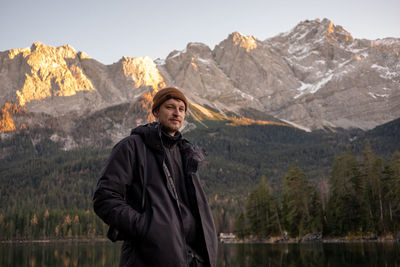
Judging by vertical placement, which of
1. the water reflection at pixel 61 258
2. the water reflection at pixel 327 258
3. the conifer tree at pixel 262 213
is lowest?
the water reflection at pixel 61 258

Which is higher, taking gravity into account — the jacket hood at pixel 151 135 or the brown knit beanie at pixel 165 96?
the brown knit beanie at pixel 165 96

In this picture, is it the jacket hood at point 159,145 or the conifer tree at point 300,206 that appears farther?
the conifer tree at point 300,206

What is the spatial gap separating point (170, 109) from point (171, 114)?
77 millimetres

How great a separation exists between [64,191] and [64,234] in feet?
236

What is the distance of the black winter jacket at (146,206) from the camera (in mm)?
4133

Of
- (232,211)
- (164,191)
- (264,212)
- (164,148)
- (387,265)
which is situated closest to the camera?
(164,191)

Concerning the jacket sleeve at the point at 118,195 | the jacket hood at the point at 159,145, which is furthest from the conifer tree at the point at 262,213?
the jacket sleeve at the point at 118,195

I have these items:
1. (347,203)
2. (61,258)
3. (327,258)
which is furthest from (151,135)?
(347,203)

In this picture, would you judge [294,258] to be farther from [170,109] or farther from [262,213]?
[262,213]

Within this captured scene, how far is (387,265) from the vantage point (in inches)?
693

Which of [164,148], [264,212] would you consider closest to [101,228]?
Answer: [264,212]

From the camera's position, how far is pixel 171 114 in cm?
505

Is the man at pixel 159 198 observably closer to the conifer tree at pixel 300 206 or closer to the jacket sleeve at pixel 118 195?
the jacket sleeve at pixel 118 195

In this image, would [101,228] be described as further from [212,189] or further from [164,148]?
[164,148]
